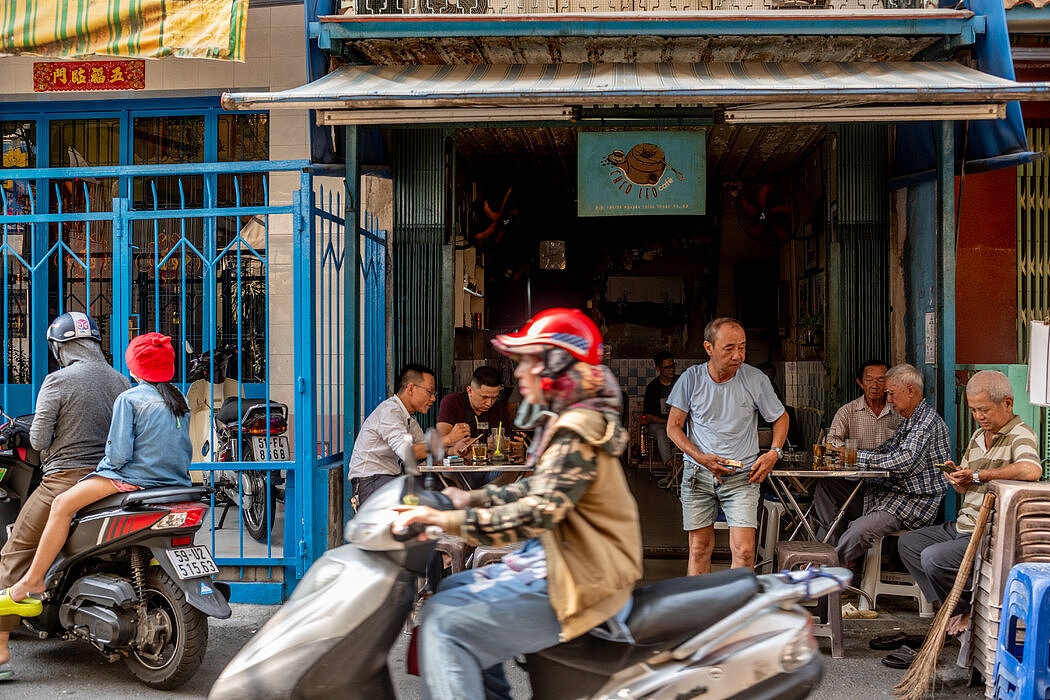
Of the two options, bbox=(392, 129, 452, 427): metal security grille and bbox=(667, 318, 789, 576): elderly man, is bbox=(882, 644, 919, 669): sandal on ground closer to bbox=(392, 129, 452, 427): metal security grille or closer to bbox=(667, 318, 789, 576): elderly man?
bbox=(667, 318, 789, 576): elderly man

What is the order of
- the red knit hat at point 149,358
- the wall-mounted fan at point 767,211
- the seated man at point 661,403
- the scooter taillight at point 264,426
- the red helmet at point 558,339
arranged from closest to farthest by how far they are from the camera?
1. the red helmet at point 558,339
2. the red knit hat at point 149,358
3. the scooter taillight at point 264,426
4. the wall-mounted fan at point 767,211
5. the seated man at point 661,403

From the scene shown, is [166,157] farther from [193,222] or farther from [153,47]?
[153,47]

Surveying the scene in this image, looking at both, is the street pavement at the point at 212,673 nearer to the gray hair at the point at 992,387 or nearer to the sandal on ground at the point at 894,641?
the sandal on ground at the point at 894,641

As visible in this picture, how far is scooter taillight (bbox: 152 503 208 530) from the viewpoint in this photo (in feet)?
15.6

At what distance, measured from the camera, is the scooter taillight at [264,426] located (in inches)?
279

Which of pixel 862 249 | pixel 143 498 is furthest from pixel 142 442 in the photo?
pixel 862 249

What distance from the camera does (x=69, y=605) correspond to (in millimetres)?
4828

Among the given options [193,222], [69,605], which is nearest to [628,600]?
[69,605]

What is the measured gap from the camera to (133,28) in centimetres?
702

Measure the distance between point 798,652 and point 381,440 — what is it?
11.6 ft

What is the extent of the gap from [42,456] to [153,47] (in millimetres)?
3271

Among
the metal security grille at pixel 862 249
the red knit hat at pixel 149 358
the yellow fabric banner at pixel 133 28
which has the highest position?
the yellow fabric banner at pixel 133 28

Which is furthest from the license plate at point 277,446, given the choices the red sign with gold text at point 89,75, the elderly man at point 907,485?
Answer: the elderly man at point 907,485

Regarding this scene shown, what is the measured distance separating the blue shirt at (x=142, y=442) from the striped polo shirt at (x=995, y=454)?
4.24 m
